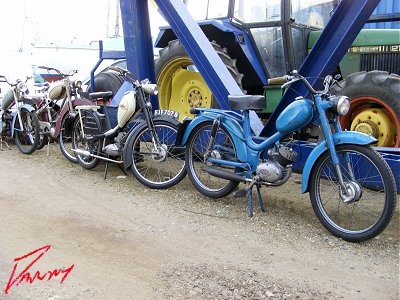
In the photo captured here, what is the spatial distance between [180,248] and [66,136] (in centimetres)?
320

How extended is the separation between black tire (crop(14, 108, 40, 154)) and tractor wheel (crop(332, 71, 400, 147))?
421 centimetres

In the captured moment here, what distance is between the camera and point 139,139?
4887mm

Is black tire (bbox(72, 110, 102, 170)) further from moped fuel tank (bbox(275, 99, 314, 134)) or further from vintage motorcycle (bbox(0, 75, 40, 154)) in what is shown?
moped fuel tank (bbox(275, 99, 314, 134))

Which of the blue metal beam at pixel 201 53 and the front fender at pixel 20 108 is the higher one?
the blue metal beam at pixel 201 53

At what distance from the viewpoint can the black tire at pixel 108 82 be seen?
740 cm

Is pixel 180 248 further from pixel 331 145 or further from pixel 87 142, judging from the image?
pixel 87 142

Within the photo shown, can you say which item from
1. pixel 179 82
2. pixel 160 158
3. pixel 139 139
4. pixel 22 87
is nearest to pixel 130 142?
pixel 139 139

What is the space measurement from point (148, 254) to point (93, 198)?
4.99 ft

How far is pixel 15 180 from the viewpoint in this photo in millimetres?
5180

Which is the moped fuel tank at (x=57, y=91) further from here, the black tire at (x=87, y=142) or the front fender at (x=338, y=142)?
the front fender at (x=338, y=142)

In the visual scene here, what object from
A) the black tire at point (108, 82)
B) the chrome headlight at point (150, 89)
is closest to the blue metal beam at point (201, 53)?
the chrome headlight at point (150, 89)

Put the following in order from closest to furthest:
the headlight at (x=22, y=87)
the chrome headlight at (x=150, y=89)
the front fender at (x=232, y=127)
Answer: the front fender at (x=232, y=127)
the chrome headlight at (x=150, y=89)
the headlight at (x=22, y=87)

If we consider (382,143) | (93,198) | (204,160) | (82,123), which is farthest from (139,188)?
(382,143)

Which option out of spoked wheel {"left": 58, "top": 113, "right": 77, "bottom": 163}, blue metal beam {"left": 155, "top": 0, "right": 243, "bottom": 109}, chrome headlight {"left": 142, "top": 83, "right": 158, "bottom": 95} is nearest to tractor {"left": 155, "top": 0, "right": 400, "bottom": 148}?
blue metal beam {"left": 155, "top": 0, "right": 243, "bottom": 109}
